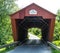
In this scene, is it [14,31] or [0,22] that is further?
[0,22]

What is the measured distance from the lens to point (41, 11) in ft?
72.1

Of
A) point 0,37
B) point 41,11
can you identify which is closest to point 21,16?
point 41,11

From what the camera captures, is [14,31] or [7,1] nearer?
[14,31]

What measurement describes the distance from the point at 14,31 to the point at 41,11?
374cm

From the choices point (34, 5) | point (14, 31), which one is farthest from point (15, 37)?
point (34, 5)

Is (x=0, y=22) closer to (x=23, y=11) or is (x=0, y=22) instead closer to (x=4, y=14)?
(x=4, y=14)

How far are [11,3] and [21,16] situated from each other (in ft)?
24.1

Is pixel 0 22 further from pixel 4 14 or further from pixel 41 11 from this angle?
pixel 41 11

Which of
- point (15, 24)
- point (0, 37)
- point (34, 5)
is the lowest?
point (0, 37)

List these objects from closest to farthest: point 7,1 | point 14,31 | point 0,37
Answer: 1. point 14,31
2. point 0,37
3. point 7,1

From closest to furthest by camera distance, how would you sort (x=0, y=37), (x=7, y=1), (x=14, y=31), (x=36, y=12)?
(x=36, y=12), (x=14, y=31), (x=0, y=37), (x=7, y=1)

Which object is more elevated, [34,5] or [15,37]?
[34,5]

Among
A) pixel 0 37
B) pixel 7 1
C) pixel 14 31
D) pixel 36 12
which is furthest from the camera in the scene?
pixel 7 1

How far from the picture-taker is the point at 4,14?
90.9 ft
